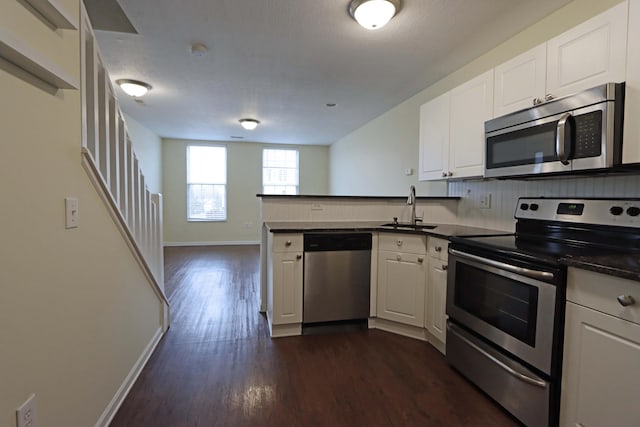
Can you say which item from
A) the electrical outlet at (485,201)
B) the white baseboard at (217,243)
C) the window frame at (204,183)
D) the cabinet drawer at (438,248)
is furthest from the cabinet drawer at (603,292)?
the window frame at (204,183)

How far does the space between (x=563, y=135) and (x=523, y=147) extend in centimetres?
31

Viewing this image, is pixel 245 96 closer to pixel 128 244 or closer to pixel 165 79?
pixel 165 79

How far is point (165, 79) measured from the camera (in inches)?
137

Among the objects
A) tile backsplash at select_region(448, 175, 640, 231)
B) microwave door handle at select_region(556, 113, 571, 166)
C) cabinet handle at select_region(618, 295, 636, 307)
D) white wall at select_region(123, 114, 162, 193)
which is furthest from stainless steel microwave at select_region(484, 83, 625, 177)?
white wall at select_region(123, 114, 162, 193)

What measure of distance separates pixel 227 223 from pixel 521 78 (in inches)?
260

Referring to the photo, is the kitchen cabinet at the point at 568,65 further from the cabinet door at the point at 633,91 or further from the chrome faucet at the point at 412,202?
the chrome faucet at the point at 412,202

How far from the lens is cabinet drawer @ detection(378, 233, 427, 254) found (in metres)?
2.50

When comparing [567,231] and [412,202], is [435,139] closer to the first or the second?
[412,202]

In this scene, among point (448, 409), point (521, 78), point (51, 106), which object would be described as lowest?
point (448, 409)

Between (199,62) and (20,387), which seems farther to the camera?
(199,62)

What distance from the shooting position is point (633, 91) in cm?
142

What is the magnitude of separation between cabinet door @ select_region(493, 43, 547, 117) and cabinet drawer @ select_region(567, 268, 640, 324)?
114 centimetres

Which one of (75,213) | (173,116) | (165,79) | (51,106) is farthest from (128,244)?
(173,116)

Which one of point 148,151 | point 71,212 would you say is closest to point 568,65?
point 71,212
